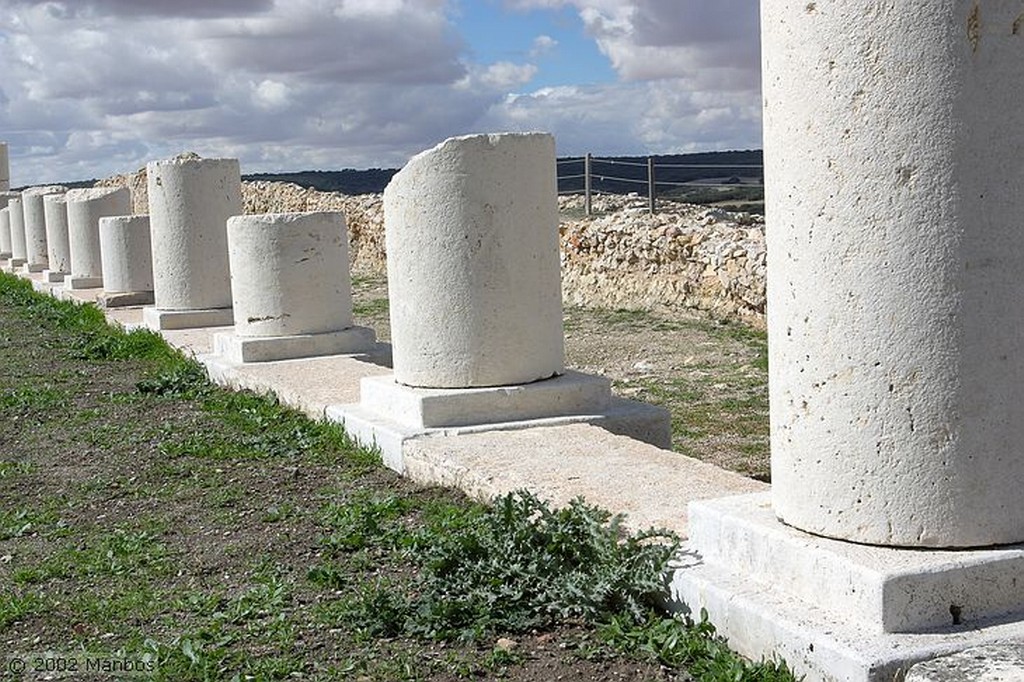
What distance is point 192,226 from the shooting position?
1330 centimetres

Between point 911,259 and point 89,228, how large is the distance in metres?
17.3

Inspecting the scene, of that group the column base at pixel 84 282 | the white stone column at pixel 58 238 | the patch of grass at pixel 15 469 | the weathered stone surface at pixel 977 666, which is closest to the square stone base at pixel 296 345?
the patch of grass at pixel 15 469

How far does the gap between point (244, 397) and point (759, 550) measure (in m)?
6.11

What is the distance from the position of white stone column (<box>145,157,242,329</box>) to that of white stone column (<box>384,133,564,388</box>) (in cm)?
631

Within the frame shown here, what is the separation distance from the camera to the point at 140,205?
136ft

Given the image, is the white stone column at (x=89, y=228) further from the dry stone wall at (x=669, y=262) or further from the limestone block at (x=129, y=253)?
the dry stone wall at (x=669, y=262)

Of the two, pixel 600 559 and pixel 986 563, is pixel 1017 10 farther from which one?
pixel 600 559

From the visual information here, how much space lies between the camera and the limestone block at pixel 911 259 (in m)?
3.85

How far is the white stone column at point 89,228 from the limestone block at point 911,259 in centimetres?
1676

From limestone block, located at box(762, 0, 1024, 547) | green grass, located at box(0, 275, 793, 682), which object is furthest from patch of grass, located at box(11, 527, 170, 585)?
limestone block, located at box(762, 0, 1024, 547)

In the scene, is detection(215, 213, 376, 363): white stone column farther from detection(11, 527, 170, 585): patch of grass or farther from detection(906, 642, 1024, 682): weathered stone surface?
detection(906, 642, 1024, 682): weathered stone surface

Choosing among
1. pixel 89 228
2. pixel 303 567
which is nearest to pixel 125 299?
pixel 89 228

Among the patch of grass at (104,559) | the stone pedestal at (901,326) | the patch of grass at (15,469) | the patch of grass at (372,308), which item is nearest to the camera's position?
the stone pedestal at (901,326)

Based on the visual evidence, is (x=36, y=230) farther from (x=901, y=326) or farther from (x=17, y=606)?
(x=901, y=326)
